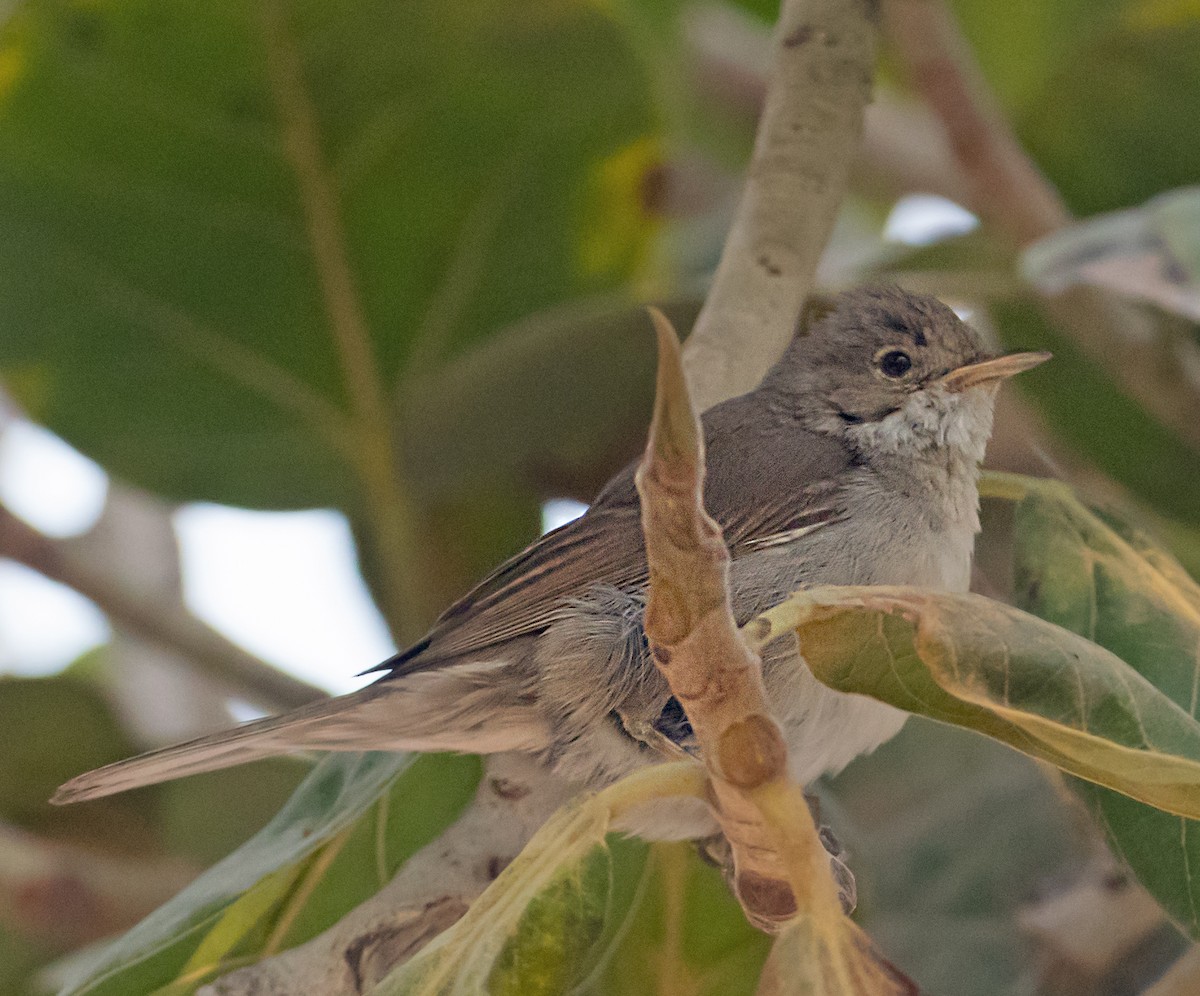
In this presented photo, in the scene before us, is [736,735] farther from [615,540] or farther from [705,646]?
[615,540]

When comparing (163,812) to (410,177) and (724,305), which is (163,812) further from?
(724,305)

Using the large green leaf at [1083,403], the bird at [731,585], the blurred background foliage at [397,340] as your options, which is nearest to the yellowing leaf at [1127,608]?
the bird at [731,585]

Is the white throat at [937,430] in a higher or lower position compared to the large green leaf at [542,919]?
higher

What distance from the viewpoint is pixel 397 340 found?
355cm

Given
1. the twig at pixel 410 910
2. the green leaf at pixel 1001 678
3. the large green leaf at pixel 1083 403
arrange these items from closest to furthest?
the green leaf at pixel 1001 678 → the twig at pixel 410 910 → the large green leaf at pixel 1083 403

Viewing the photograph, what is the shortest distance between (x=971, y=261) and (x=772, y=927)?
7.06ft

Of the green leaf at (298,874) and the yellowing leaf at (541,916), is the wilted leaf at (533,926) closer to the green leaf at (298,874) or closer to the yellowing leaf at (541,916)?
the yellowing leaf at (541,916)

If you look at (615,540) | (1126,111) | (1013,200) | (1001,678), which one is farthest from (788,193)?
(1126,111)

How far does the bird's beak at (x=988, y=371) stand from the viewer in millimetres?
2963

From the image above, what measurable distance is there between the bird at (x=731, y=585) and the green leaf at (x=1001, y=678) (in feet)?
2.21

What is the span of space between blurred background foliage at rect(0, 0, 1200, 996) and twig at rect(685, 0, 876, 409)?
320mm

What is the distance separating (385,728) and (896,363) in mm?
1424

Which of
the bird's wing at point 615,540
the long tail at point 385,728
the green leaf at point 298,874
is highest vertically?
the bird's wing at point 615,540

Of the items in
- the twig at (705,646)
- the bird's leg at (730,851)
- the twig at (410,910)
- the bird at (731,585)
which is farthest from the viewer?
the bird at (731,585)
